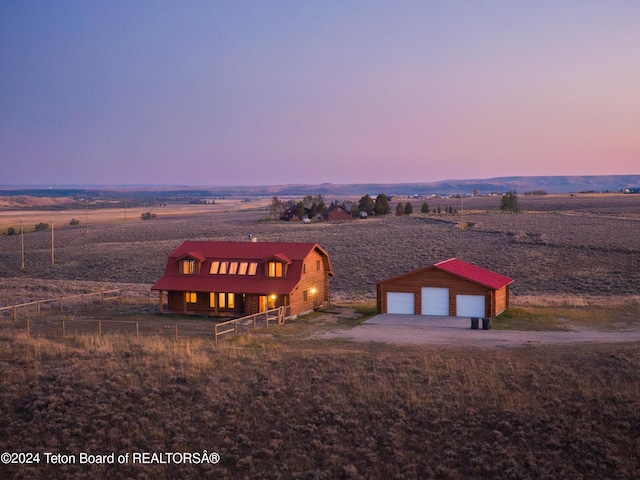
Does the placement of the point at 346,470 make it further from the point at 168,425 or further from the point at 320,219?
the point at 320,219

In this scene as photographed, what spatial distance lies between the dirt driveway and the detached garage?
2220 millimetres

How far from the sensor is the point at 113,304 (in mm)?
44469

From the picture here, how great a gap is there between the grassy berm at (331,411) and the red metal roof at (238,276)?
1125 centimetres

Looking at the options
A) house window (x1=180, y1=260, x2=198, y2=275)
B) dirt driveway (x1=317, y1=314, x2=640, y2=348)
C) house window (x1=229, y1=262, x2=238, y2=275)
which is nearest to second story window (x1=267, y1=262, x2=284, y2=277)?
house window (x1=229, y1=262, x2=238, y2=275)

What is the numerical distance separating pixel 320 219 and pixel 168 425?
110m

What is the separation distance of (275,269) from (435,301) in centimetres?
980

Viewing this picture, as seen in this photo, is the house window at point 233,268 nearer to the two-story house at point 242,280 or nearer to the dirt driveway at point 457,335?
the two-story house at point 242,280

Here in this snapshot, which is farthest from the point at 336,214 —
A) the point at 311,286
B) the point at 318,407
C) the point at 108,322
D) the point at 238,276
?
the point at 318,407

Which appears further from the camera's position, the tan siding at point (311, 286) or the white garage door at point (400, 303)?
the white garage door at point (400, 303)

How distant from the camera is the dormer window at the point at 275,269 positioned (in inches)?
1581

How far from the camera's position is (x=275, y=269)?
1587 inches

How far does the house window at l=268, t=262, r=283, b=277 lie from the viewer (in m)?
40.2

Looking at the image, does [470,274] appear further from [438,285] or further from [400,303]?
[400,303]

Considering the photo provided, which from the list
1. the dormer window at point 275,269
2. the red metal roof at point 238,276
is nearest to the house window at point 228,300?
the red metal roof at point 238,276
